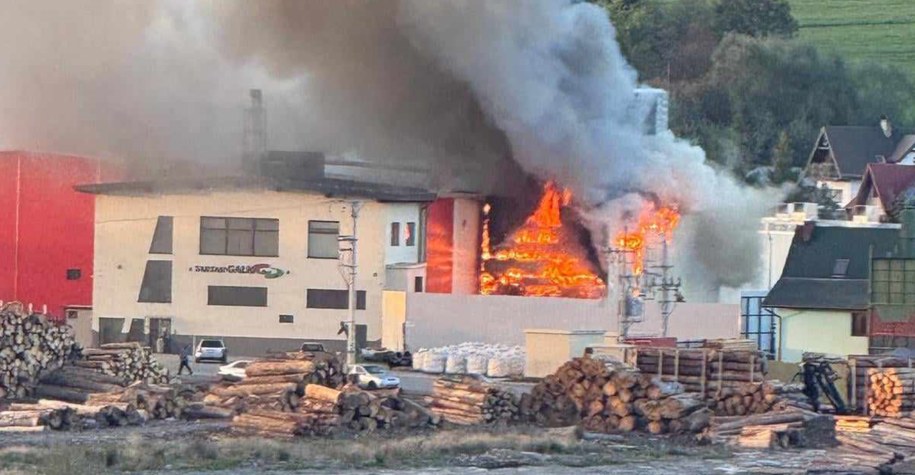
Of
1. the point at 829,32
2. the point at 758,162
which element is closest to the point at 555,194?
the point at 758,162

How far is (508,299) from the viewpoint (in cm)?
6656

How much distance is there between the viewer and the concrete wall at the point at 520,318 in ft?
211

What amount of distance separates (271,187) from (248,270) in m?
2.74

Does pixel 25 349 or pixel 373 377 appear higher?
pixel 25 349

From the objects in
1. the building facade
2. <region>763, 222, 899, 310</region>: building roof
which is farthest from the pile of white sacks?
<region>763, 222, 899, 310</region>: building roof

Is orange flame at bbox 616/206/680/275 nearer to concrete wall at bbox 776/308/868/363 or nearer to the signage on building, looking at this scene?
concrete wall at bbox 776/308/868/363

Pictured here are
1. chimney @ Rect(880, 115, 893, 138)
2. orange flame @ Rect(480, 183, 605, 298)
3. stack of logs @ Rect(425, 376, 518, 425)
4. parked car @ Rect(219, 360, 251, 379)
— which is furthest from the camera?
chimney @ Rect(880, 115, 893, 138)

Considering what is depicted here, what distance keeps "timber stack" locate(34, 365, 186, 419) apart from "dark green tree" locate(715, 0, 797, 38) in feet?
251

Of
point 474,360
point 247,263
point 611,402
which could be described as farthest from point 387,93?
point 611,402

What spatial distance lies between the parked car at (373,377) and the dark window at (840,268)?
15.7 m

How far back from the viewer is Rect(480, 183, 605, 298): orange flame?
70000 millimetres

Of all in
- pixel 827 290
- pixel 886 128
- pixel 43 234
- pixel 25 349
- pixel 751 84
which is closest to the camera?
pixel 25 349

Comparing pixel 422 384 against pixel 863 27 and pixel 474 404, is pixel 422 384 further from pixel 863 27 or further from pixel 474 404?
pixel 863 27

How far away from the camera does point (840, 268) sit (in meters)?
→ 64.6
